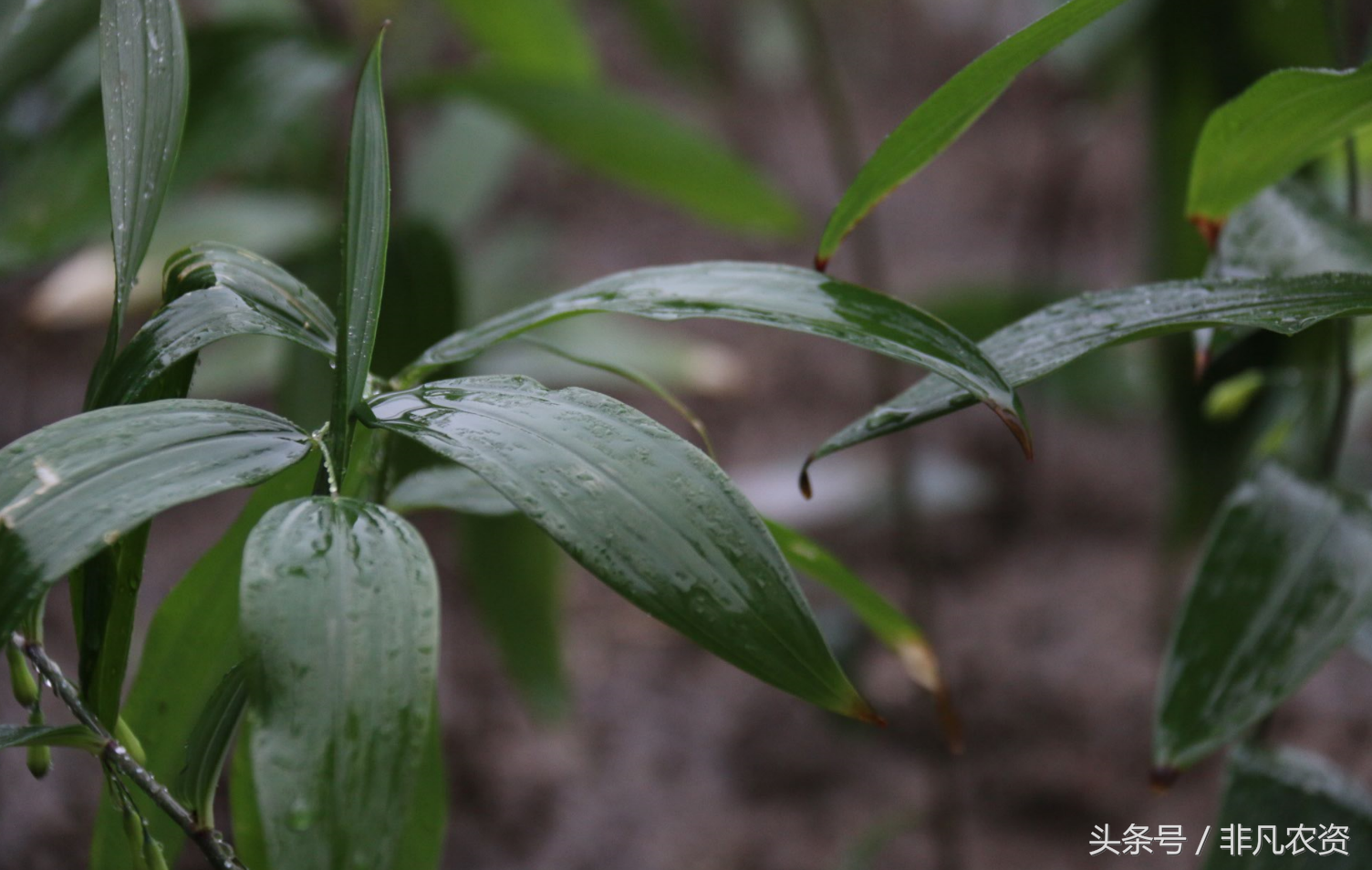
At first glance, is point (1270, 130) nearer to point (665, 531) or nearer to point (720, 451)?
point (665, 531)

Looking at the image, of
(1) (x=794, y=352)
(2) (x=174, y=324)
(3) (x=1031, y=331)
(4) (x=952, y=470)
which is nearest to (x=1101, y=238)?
(1) (x=794, y=352)

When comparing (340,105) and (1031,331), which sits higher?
(340,105)

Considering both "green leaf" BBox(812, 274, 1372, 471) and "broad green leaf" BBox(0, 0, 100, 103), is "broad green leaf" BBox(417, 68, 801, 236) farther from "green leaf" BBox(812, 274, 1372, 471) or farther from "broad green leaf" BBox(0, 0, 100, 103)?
"green leaf" BBox(812, 274, 1372, 471)

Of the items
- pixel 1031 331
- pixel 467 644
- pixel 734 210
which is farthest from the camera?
pixel 467 644

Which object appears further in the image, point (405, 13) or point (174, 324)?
point (405, 13)

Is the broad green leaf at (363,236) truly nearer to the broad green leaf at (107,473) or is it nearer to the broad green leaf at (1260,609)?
the broad green leaf at (107,473)

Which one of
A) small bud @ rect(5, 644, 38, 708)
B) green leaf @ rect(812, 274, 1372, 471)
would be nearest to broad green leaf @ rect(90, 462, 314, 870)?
small bud @ rect(5, 644, 38, 708)

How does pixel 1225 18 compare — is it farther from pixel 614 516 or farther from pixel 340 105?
pixel 340 105

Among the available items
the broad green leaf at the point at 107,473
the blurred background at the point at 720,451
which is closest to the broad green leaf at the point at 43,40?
the blurred background at the point at 720,451
